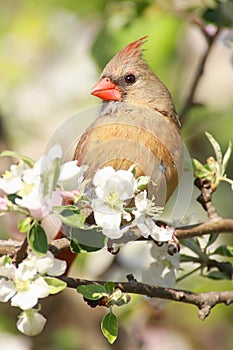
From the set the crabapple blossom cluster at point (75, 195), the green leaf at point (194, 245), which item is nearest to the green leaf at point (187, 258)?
the green leaf at point (194, 245)


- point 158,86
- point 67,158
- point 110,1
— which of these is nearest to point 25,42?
point 110,1

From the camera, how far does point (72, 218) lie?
1.56m

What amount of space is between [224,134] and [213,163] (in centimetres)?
172

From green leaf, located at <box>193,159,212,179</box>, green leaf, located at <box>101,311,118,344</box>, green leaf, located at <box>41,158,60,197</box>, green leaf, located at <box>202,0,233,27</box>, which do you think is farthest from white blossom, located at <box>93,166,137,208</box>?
green leaf, located at <box>202,0,233,27</box>

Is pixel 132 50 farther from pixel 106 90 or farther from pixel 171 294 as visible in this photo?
pixel 171 294

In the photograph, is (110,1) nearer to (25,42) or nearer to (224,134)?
(224,134)

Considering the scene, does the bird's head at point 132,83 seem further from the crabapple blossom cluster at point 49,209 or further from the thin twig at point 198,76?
the crabapple blossom cluster at point 49,209

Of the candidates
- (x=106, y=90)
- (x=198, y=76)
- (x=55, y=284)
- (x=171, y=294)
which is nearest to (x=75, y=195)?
(x=55, y=284)

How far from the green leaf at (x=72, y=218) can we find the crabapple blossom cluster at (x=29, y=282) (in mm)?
84

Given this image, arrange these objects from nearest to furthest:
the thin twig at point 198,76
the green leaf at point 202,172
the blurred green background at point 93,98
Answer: the green leaf at point 202,172 → the thin twig at point 198,76 → the blurred green background at point 93,98

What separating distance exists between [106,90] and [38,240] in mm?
1028

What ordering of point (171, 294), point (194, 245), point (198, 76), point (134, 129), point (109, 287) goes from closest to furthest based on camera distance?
1. point (109, 287)
2. point (171, 294)
3. point (194, 245)
4. point (134, 129)
5. point (198, 76)

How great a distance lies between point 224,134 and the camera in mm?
3801

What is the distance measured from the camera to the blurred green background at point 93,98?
3215 millimetres
